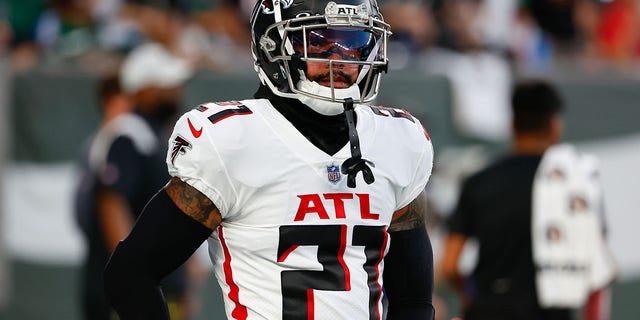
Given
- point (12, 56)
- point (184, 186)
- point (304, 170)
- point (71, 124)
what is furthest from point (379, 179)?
point (12, 56)

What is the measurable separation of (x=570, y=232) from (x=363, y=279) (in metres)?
2.13

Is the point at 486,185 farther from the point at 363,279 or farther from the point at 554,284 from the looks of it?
the point at 363,279

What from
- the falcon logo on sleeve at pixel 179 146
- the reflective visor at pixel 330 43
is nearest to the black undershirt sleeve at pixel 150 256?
the falcon logo on sleeve at pixel 179 146

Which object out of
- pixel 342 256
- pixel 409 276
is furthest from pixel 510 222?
pixel 342 256

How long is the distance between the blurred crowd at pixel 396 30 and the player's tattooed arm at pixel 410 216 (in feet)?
17.3

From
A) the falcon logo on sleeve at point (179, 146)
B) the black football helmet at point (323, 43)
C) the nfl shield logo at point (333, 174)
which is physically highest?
the black football helmet at point (323, 43)

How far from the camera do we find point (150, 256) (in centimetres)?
314

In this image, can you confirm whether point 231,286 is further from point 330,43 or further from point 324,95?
point 330,43

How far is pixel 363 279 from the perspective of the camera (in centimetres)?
321

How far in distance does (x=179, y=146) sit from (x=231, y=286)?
0.37 meters

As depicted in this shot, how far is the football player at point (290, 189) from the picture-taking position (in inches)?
123

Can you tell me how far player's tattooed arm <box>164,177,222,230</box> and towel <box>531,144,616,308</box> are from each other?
2.33 meters

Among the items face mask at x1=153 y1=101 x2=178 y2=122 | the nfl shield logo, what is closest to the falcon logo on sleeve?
the nfl shield logo

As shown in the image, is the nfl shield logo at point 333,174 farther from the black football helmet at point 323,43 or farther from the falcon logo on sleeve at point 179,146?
the falcon logo on sleeve at point 179,146
